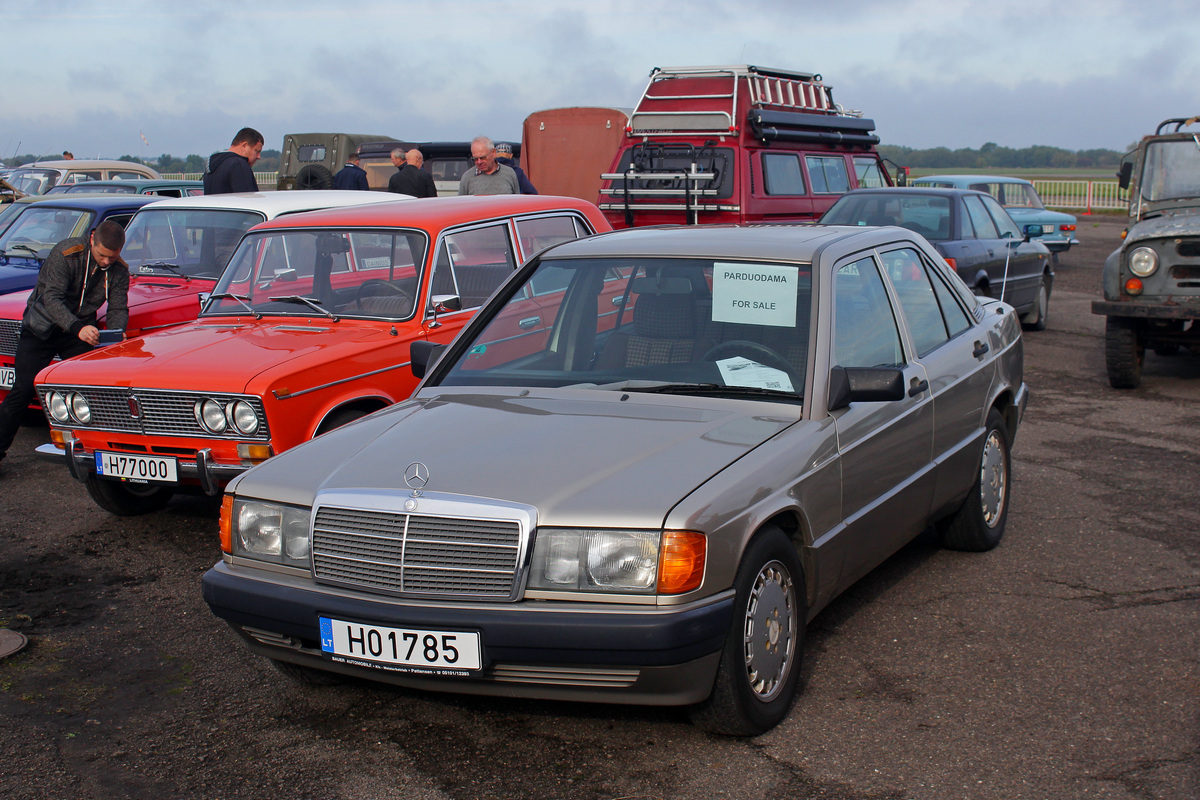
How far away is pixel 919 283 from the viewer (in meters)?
5.11

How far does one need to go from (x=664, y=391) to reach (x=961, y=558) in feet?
7.18

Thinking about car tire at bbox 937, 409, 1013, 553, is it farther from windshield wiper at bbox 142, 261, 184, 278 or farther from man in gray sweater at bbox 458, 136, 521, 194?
man in gray sweater at bbox 458, 136, 521, 194

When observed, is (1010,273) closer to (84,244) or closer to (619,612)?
(84,244)

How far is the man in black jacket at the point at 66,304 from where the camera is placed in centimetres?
727

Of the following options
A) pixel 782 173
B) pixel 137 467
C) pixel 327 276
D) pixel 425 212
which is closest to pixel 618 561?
pixel 137 467

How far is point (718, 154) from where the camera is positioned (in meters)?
13.4

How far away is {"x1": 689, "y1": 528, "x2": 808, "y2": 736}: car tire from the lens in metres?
3.32

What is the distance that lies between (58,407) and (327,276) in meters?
1.60

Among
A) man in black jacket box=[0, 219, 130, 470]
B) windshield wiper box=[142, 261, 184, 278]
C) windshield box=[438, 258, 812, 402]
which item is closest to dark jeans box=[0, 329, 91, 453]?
man in black jacket box=[0, 219, 130, 470]

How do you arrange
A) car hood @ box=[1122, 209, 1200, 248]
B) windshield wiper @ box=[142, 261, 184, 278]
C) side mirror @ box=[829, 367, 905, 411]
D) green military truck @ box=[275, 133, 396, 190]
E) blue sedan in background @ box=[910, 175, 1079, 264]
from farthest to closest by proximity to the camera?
green military truck @ box=[275, 133, 396, 190]
blue sedan in background @ box=[910, 175, 1079, 264]
car hood @ box=[1122, 209, 1200, 248]
windshield wiper @ box=[142, 261, 184, 278]
side mirror @ box=[829, 367, 905, 411]

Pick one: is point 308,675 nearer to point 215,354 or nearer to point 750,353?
point 750,353

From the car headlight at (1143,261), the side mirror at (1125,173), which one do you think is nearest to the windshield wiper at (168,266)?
the car headlight at (1143,261)

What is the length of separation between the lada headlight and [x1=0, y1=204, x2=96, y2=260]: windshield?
820cm

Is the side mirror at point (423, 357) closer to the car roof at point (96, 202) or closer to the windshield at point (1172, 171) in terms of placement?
the car roof at point (96, 202)
